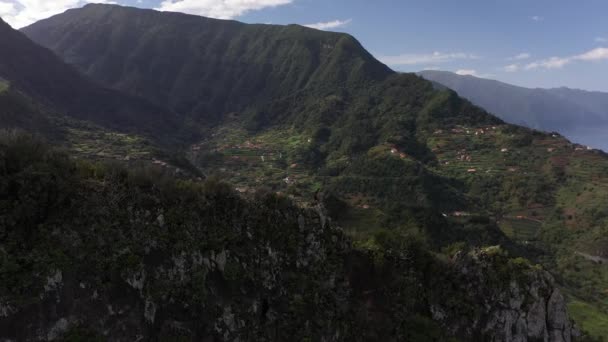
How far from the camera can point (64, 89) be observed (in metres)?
127

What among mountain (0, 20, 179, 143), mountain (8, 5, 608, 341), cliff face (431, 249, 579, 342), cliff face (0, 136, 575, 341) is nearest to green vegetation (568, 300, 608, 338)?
mountain (8, 5, 608, 341)

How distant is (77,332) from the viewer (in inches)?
490

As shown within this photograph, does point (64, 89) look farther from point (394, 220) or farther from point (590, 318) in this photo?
point (590, 318)

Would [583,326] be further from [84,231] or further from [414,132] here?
[414,132]

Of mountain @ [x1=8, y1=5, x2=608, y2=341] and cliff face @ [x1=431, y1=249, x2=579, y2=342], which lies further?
cliff face @ [x1=431, y1=249, x2=579, y2=342]

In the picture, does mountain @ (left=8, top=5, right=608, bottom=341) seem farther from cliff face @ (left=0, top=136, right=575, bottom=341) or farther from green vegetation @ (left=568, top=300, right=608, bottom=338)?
green vegetation @ (left=568, top=300, right=608, bottom=338)

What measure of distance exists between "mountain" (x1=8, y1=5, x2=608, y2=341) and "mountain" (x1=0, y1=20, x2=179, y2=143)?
76.3ft

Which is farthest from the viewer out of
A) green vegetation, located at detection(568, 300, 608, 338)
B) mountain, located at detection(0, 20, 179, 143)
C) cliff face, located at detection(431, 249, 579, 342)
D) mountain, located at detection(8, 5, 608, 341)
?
mountain, located at detection(0, 20, 179, 143)

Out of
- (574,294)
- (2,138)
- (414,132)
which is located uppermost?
(2,138)

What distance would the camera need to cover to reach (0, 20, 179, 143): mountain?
11528cm

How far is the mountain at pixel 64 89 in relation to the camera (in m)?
115

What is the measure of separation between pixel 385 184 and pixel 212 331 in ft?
231

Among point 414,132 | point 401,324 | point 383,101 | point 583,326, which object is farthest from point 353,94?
point 401,324

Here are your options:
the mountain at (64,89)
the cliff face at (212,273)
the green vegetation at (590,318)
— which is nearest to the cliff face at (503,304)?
the cliff face at (212,273)
